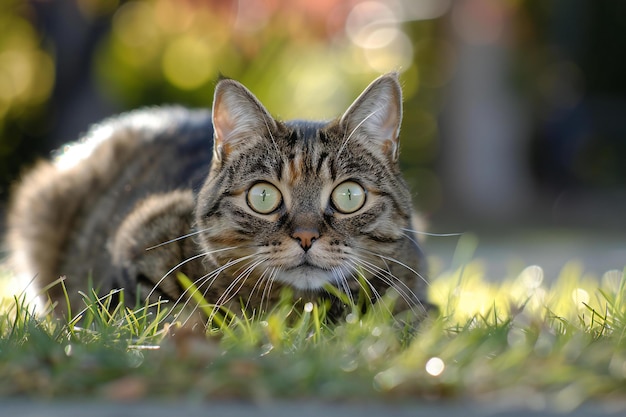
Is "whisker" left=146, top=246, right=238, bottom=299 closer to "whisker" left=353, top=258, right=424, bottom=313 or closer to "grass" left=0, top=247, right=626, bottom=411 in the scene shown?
"grass" left=0, top=247, right=626, bottom=411

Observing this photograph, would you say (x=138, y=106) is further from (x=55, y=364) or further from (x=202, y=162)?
(x=55, y=364)

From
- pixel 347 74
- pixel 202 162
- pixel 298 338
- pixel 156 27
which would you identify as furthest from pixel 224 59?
pixel 298 338

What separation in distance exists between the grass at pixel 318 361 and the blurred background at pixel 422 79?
3.57 m

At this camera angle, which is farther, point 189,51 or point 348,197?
point 189,51

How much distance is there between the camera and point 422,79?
33.3 ft

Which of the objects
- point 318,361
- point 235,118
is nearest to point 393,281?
point 235,118

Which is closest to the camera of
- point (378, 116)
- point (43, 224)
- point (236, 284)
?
point (236, 284)

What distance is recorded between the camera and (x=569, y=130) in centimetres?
999

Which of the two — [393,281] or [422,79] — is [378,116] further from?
[422,79]

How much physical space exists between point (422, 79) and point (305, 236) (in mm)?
7956

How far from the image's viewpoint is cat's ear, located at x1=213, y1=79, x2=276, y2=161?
272 centimetres

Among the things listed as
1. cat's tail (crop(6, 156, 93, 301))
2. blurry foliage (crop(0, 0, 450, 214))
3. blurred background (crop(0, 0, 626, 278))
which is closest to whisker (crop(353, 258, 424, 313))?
cat's tail (crop(6, 156, 93, 301))

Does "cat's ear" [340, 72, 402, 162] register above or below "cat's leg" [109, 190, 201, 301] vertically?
above

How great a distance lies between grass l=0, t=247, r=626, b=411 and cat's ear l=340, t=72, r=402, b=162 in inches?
27.2
